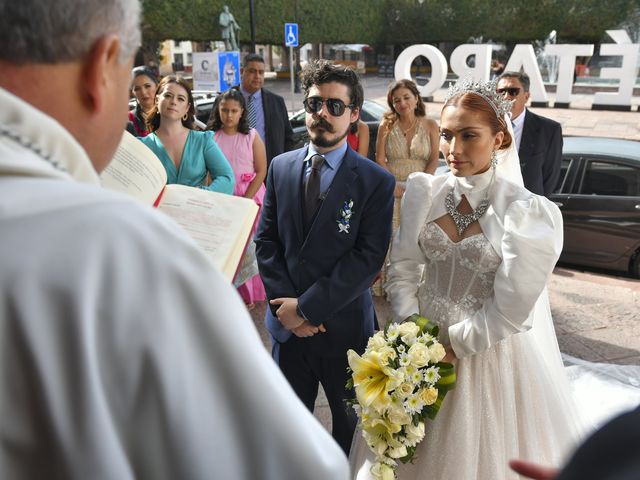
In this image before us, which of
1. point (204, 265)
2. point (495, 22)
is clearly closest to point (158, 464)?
point (204, 265)

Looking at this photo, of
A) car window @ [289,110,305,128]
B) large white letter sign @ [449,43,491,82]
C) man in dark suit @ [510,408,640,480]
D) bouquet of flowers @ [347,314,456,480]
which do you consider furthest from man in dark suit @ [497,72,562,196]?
large white letter sign @ [449,43,491,82]

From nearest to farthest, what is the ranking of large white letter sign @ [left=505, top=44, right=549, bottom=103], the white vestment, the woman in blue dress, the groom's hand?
the white vestment, the groom's hand, the woman in blue dress, large white letter sign @ [left=505, top=44, right=549, bottom=103]

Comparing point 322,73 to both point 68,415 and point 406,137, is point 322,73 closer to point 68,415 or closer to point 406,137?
point 68,415

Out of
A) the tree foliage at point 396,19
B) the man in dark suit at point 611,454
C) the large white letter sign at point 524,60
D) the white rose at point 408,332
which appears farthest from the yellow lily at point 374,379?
the tree foliage at point 396,19

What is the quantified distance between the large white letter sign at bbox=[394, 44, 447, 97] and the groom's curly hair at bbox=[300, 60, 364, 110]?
13.9 meters

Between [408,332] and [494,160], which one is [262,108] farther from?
[408,332]

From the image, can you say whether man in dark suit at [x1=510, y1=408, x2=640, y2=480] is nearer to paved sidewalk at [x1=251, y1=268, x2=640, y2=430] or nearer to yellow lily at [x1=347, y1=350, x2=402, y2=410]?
yellow lily at [x1=347, y1=350, x2=402, y2=410]

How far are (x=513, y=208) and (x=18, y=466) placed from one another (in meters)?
2.14

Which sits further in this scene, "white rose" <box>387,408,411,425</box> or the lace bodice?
the lace bodice

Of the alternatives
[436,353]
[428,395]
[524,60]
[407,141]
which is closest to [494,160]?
[436,353]

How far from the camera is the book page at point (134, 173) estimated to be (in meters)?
1.23

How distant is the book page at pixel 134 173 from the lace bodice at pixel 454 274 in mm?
1499

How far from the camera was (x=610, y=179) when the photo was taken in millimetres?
6352

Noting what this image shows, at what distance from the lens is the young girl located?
194 inches
